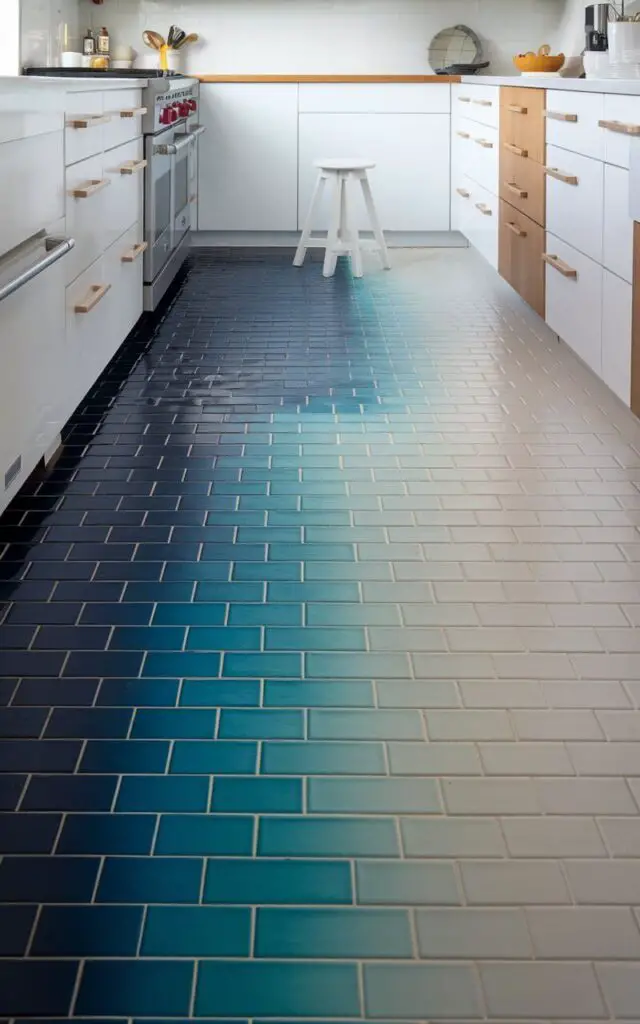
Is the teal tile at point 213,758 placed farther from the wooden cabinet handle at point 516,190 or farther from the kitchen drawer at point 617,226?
the wooden cabinet handle at point 516,190

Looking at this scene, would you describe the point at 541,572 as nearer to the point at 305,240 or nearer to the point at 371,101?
the point at 305,240

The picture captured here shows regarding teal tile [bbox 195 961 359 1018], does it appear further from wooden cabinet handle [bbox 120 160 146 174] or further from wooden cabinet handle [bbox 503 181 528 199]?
wooden cabinet handle [bbox 503 181 528 199]

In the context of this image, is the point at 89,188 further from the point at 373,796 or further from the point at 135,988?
the point at 135,988

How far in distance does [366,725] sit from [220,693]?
9.6 inches

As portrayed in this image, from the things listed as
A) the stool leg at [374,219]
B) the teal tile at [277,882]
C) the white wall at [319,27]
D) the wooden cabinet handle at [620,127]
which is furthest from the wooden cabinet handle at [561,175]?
the white wall at [319,27]

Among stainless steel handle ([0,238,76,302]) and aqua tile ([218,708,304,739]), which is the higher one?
stainless steel handle ([0,238,76,302])

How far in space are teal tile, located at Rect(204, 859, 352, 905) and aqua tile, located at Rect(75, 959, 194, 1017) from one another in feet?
0.39

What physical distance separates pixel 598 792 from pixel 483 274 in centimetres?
473

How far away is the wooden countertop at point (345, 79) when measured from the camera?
6512mm

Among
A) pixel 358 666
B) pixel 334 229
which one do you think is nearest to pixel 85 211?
pixel 358 666

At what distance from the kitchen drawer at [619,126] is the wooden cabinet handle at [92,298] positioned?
148 cm

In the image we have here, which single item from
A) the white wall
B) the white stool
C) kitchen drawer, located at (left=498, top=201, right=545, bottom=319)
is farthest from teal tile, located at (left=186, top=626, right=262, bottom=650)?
the white wall

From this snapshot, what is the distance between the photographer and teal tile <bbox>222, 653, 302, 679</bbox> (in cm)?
187

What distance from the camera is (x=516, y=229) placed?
4.84 m
